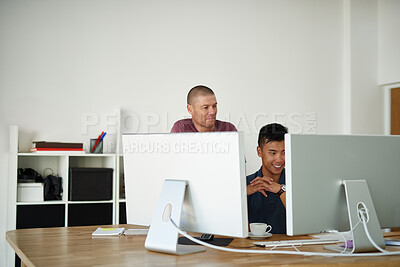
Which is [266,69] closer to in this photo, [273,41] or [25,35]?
[273,41]

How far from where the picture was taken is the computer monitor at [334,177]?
1770 millimetres

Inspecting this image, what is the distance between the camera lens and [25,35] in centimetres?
411

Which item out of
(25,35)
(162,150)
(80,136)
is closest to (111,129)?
(80,136)

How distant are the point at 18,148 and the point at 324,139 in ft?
9.78

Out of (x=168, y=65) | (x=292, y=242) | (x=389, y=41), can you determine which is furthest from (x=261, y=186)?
(x=389, y=41)

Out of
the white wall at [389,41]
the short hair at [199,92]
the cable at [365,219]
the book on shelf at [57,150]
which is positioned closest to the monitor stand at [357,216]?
the cable at [365,219]

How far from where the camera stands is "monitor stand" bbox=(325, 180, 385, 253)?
184 cm

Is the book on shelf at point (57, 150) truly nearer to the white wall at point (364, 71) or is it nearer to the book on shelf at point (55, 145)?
the book on shelf at point (55, 145)

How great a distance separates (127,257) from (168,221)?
0.21m

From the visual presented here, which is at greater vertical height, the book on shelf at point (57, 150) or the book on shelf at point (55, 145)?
the book on shelf at point (55, 145)

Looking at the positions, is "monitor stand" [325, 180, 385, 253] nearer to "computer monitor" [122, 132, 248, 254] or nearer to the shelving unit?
"computer monitor" [122, 132, 248, 254]

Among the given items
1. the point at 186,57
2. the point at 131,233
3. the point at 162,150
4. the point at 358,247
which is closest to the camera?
the point at 358,247

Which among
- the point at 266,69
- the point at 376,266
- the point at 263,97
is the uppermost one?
the point at 266,69

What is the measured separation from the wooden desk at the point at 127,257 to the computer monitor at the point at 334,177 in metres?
0.14
